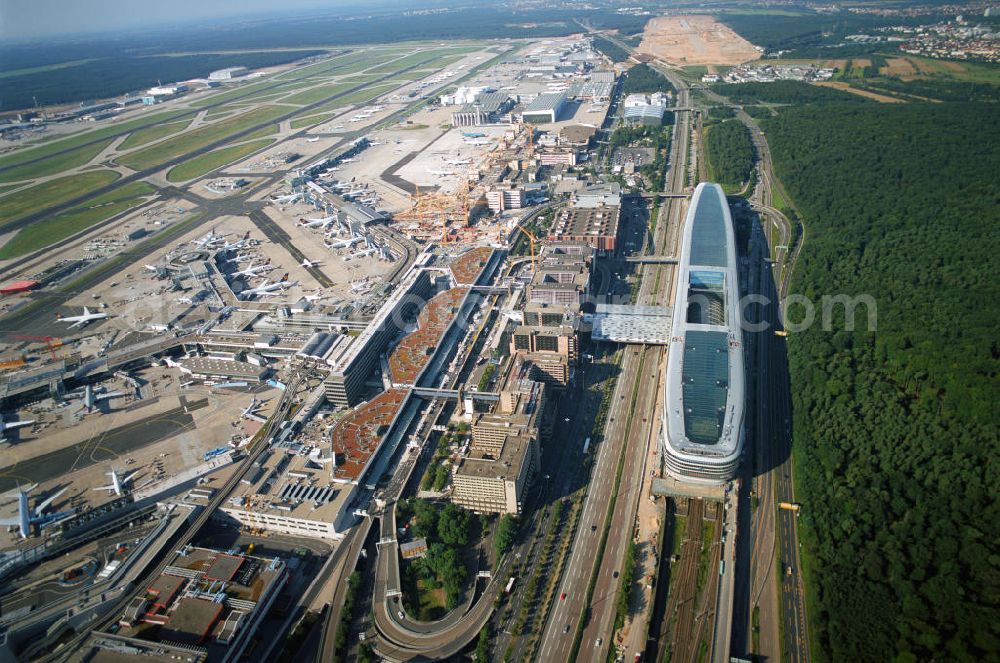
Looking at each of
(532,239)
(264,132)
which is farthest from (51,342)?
(264,132)

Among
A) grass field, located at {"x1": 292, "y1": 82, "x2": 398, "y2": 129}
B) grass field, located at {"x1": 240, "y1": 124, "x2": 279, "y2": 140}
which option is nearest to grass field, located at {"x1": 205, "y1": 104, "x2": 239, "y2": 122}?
grass field, located at {"x1": 240, "y1": 124, "x2": 279, "y2": 140}

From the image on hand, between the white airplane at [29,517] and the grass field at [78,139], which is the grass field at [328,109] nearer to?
the grass field at [78,139]

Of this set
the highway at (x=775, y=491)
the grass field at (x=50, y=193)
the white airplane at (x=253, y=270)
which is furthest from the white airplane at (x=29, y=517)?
the grass field at (x=50, y=193)

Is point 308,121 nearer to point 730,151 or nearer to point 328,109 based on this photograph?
point 328,109

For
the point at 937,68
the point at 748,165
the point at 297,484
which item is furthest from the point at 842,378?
the point at 937,68

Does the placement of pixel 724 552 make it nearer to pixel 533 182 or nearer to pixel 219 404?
pixel 219 404
